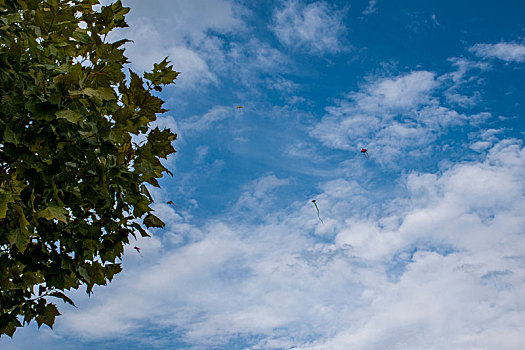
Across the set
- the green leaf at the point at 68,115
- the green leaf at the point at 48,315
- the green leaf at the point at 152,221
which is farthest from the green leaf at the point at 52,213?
the green leaf at the point at 48,315

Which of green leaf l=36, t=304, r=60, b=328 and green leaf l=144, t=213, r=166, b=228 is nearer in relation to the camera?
green leaf l=144, t=213, r=166, b=228

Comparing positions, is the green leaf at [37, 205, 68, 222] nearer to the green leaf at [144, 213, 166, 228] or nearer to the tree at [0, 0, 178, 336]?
the tree at [0, 0, 178, 336]

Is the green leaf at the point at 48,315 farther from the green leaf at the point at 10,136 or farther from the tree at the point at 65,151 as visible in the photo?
the green leaf at the point at 10,136

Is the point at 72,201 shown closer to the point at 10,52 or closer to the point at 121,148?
the point at 121,148

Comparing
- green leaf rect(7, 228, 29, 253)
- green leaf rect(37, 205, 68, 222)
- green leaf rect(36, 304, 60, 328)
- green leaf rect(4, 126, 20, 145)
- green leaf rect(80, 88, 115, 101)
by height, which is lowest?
green leaf rect(36, 304, 60, 328)

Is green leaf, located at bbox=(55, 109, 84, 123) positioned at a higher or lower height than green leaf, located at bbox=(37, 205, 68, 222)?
higher

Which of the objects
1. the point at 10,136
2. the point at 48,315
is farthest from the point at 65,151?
the point at 48,315

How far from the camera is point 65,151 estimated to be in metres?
6.64

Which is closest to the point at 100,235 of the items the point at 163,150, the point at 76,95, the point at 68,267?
the point at 68,267

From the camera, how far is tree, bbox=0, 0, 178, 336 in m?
6.32

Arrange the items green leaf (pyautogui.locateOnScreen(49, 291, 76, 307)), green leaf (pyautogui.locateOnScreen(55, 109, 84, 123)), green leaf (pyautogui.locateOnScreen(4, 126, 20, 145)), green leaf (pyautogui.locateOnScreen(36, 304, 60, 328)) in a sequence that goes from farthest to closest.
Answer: green leaf (pyautogui.locateOnScreen(36, 304, 60, 328)) < green leaf (pyautogui.locateOnScreen(49, 291, 76, 307)) < green leaf (pyautogui.locateOnScreen(4, 126, 20, 145)) < green leaf (pyautogui.locateOnScreen(55, 109, 84, 123))

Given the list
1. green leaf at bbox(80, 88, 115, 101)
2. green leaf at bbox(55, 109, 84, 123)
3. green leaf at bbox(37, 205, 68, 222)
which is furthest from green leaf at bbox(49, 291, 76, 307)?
green leaf at bbox(80, 88, 115, 101)

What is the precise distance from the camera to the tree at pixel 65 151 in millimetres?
6324

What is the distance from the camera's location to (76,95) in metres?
6.24
